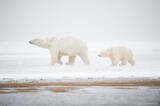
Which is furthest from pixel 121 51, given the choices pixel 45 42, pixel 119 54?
pixel 45 42

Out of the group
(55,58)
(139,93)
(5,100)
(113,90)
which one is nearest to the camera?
(5,100)

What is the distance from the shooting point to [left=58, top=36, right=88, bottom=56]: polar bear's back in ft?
48.8

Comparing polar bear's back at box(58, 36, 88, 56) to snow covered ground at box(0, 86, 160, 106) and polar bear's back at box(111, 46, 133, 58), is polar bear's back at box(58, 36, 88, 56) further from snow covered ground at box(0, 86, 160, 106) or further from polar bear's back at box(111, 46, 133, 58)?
snow covered ground at box(0, 86, 160, 106)

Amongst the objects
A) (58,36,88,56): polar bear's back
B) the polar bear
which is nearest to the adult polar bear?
(58,36,88,56): polar bear's back

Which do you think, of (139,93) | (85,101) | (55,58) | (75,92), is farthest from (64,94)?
(55,58)

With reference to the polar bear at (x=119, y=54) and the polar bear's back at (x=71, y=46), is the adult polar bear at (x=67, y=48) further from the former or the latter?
the polar bear at (x=119, y=54)

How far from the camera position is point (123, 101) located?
5.25m

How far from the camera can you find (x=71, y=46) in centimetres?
1489

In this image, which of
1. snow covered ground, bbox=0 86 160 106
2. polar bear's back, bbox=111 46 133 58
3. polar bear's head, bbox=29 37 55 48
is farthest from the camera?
polar bear's head, bbox=29 37 55 48

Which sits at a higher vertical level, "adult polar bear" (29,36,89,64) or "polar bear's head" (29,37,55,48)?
"polar bear's head" (29,37,55,48)

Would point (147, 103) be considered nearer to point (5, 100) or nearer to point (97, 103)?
point (97, 103)

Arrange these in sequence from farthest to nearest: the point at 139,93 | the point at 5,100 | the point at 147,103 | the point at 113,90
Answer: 1. the point at 113,90
2. the point at 139,93
3. the point at 5,100
4. the point at 147,103

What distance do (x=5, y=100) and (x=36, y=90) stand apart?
127 cm

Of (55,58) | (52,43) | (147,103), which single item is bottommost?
(147,103)
